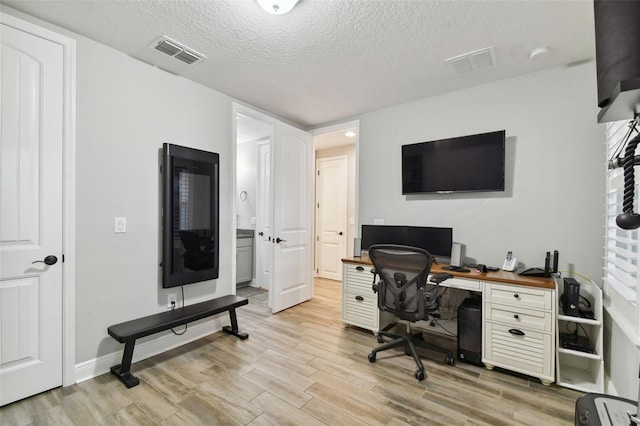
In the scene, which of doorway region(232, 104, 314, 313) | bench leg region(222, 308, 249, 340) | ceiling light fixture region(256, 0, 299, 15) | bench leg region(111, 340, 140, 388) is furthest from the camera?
doorway region(232, 104, 314, 313)

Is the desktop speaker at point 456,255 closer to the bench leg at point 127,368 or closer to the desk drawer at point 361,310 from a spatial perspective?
the desk drawer at point 361,310

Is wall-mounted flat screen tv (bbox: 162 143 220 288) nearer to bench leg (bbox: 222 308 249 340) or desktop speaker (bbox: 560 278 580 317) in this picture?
bench leg (bbox: 222 308 249 340)

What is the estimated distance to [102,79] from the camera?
2273mm

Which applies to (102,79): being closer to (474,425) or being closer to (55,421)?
(55,421)

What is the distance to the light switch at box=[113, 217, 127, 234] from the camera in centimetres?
235

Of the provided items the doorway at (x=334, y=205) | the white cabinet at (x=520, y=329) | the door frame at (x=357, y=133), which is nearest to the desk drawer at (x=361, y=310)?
the door frame at (x=357, y=133)

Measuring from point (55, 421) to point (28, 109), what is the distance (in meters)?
2.06

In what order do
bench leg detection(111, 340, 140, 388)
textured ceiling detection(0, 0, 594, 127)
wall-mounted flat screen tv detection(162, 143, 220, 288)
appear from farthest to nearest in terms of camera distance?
wall-mounted flat screen tv detection(162, 143, 220, 288) < bench leg detection(111, 340, 140, 388) < textured ceiling detection(0, 0, 594, 127)

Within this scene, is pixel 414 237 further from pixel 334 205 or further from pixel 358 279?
pixel 334 205

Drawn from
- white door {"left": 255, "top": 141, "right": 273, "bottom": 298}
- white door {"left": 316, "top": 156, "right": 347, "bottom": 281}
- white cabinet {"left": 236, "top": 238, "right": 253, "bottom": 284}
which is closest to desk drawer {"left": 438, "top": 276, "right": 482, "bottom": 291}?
white door {"left": 316, "top": 156, "right": 347, "bottom": 281}

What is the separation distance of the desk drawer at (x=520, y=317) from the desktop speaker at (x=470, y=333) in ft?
0.37

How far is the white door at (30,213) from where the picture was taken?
185 cm

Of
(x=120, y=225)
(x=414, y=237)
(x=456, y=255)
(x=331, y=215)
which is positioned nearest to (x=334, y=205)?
(x=331, y=215)

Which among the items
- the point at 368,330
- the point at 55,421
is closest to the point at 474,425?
the point at 368,330
